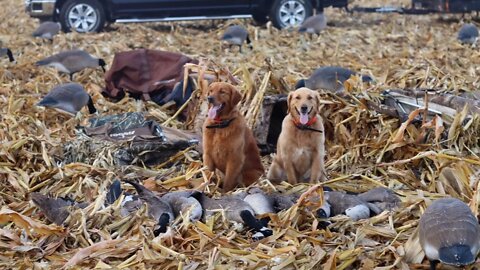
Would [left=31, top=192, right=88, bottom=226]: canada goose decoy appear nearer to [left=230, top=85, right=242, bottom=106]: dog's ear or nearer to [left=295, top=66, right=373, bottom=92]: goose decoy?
[left=230, top=85, right=242, bottom=106]: dog's ear

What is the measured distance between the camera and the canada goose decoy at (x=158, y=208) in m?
6.25

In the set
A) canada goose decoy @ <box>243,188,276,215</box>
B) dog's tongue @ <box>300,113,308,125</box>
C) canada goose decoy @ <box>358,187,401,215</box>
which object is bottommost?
canada goose decoy @ <box>358,187,401,215</box>

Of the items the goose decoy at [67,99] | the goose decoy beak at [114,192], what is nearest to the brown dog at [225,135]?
the goose decoy beak at [114,192]

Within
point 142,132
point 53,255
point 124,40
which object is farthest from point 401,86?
point 124,40

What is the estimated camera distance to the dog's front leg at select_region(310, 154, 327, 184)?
765cm

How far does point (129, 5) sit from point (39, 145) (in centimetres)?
1060

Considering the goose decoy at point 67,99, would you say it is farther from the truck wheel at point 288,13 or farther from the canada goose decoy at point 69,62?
the truck wheel at point 288,13

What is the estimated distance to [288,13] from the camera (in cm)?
1927

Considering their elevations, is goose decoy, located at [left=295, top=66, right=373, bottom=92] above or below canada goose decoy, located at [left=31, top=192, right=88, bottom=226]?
above

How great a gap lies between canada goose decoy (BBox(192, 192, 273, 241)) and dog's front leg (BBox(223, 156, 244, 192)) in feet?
2.85

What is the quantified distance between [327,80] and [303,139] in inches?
103

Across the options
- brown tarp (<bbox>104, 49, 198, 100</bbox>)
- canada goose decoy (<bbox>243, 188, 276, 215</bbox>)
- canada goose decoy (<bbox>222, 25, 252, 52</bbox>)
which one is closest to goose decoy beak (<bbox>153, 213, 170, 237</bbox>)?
canada goose decoy (<bbox>243, 188, 276, 215</bbox>)

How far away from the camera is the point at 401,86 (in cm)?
1066

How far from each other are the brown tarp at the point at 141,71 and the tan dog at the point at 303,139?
3.49 m
